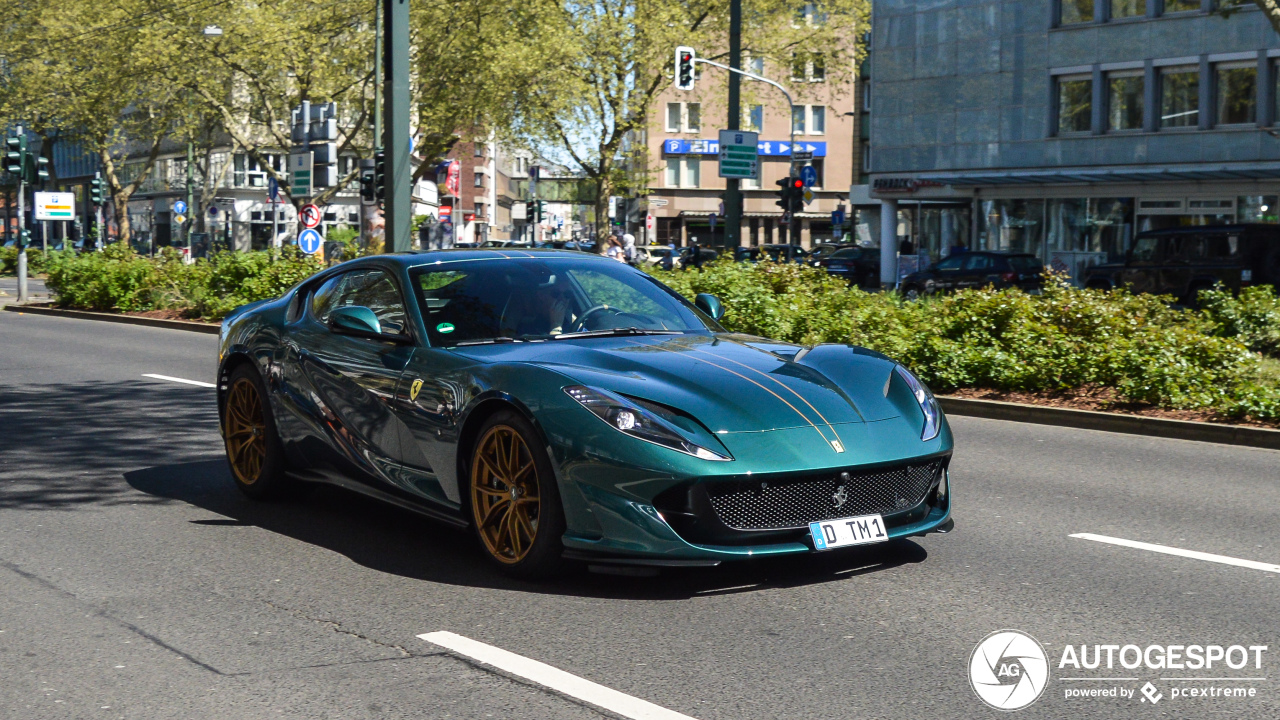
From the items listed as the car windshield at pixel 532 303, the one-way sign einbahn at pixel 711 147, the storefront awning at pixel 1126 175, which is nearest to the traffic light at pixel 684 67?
the storefront awning at pixel 1126 175

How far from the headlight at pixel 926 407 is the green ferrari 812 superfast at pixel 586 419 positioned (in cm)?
1

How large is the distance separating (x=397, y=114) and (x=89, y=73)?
33547mm

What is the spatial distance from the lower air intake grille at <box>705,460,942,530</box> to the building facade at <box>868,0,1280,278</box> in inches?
1326

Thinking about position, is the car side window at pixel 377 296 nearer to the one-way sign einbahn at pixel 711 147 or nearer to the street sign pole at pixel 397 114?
the street sign pole at pixel 397 114

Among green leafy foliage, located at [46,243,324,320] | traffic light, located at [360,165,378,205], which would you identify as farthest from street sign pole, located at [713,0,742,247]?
green leafy foliage, located at [46,243,324,320]

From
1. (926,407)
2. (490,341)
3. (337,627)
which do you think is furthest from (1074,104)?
(337,627)

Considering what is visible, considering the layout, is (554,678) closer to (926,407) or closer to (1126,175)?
(926,407)

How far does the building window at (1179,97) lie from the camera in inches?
1481

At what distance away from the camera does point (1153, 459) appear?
9656 mm

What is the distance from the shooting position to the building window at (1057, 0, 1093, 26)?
39.6m

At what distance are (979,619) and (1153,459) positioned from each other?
16.7 ft

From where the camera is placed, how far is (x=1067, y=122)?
40.4 metres

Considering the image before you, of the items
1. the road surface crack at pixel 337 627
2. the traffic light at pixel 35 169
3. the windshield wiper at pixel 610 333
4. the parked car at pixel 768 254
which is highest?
the traffic light at pixel 35 169

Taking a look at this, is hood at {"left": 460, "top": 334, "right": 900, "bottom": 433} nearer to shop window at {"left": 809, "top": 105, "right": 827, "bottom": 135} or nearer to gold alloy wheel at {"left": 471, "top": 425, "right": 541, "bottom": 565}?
gold alloy wheel at {"left": 471, "top": 425, "right": 541, "bottom": 565}
